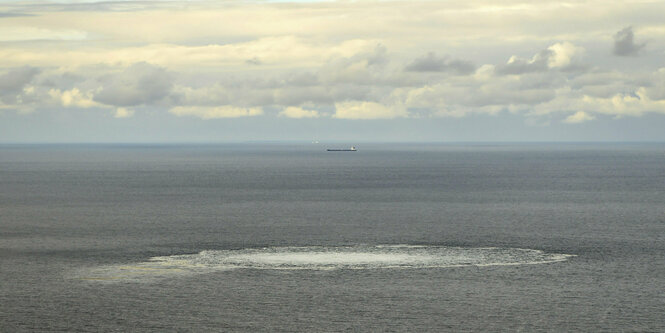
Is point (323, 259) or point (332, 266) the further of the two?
point (323, 259)

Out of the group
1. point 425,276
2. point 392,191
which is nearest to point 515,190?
point 392,191

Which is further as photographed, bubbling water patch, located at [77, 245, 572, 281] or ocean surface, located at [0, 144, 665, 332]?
bubbling water patch, located at [77, 245, 572, 281]

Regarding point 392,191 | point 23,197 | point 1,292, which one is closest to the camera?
point 1,292

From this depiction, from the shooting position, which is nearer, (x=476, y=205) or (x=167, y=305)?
(x=167, y=305)

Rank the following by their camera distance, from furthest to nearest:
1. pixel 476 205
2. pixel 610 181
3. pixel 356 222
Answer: pixel 610 181 → pixel 476 205 → pixel 356 222

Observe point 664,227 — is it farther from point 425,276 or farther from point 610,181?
point 610,181

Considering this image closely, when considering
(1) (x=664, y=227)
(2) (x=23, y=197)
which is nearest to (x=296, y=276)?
(1) (x=664, y=227)

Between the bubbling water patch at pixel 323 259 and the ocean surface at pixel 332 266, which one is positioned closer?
the ocean surface at pixel 332 266
